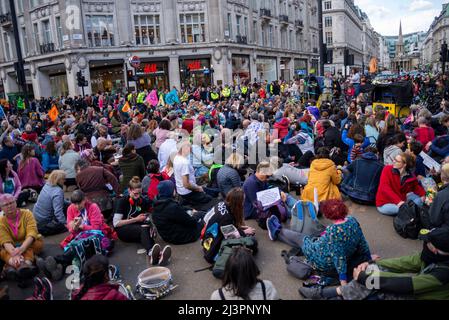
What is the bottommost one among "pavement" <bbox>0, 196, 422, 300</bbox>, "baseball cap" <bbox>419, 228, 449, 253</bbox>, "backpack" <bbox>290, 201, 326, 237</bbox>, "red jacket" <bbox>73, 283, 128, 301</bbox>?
"pavement" <bbox>0, 196, 422, 300</bbox>

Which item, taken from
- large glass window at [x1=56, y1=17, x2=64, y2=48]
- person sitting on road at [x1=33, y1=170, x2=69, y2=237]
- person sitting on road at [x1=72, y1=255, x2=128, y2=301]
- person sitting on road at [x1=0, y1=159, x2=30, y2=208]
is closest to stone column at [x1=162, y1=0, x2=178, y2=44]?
large glass window at [x1=56, y1=17, x2=64, y2=48]

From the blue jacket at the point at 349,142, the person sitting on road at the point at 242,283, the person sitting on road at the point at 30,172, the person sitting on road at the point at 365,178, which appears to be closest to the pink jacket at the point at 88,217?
the person sitting on road at the point at 242,283

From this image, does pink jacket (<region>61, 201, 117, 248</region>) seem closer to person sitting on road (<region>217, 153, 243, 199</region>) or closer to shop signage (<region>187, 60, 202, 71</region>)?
person sitting on road (<region>217, 153, 243, 199</region>)

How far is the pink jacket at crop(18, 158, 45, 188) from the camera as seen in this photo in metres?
9.48

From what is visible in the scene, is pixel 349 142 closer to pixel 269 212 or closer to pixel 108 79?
pixel 269 212

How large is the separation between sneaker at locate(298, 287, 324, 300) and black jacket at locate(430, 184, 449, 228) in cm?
176

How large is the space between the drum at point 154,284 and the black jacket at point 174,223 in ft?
4.28

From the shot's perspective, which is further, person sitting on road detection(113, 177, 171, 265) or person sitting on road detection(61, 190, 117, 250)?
person sitting on road detection(113, 177, 171, 265)

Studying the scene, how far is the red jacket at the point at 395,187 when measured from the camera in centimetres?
677

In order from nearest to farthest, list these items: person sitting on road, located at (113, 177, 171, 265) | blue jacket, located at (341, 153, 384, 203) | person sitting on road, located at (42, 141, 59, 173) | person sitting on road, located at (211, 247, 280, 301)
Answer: person sitting on road, located at (211, 247, 280, 301) < person sitting on road, located at (113, 177, 171, 265) < blue jacket, located at (341, 153, 384, 203) < person sitting on road, located at (42, 141, 59, 173)

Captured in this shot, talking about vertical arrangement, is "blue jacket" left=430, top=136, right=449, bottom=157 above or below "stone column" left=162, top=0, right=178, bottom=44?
below

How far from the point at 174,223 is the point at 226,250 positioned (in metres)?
1.36

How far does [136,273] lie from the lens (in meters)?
5.56

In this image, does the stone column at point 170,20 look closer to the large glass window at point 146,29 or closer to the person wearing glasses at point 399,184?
the large glass window at point 146,29
